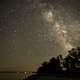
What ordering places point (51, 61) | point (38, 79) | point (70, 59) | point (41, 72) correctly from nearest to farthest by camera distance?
point (38, 79)
point (41, 72)
point (51, 61)
point (70, 59)

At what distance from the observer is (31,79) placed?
68000mm

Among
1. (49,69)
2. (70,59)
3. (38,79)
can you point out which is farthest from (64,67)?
(38,79)

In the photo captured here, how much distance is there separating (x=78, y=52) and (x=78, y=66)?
5.05 m

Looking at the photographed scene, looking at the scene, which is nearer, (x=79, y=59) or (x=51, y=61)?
(x=51, y=61)

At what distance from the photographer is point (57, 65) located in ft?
301

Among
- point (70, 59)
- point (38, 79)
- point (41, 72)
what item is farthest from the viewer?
point (70, 59)

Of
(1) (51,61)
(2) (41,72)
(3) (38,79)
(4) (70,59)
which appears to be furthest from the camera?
(4) (70,59)

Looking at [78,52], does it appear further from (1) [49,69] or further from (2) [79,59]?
A: (1) [49,69]

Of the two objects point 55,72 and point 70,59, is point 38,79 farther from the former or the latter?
point 70,59

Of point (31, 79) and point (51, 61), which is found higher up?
point (51, 61)

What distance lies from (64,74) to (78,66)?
31.4 feet

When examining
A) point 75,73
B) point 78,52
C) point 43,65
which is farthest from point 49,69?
point 78,52

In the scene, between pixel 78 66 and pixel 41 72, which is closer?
pixel 41 72

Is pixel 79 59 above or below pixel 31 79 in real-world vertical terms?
above
